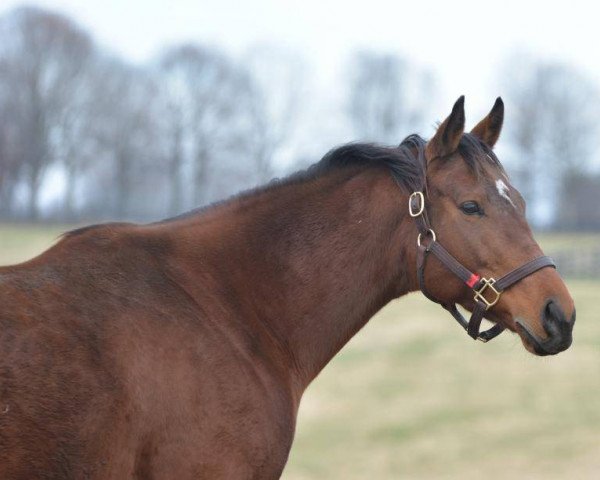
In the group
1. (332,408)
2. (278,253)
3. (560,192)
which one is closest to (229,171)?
(560,192)

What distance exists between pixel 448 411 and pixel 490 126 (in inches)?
691

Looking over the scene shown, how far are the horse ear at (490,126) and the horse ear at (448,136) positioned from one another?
0.28 metres

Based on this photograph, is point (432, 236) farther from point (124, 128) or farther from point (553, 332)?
point (124, 128)

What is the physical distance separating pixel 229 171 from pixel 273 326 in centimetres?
4795

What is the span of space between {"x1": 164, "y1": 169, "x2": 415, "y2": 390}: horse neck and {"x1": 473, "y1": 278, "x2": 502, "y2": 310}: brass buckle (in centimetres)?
40

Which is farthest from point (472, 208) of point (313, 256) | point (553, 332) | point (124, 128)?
point (124, 128)

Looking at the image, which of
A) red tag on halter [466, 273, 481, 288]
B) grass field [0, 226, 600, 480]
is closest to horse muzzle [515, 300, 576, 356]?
red tag on halter [466, 273, 481, 288]

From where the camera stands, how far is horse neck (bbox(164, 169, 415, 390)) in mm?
4359

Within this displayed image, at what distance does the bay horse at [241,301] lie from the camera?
3.53m

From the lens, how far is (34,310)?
3650 mm

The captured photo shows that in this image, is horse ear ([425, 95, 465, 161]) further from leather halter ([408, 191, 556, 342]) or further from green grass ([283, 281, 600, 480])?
green grass ([283, 281, 600, 480])

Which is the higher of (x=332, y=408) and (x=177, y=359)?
(x=177, y=359)

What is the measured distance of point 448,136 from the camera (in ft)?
→ 14.3

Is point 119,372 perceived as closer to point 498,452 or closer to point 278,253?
point 278,253
